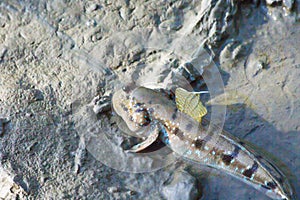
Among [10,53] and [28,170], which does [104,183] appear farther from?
[10,53]

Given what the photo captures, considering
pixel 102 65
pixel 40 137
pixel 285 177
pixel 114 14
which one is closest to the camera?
pixel 285 177

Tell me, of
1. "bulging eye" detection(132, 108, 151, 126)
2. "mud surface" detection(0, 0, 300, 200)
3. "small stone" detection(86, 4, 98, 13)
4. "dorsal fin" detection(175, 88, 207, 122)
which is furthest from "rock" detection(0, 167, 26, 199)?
"small stone" detection(86, 4, 98, 13)

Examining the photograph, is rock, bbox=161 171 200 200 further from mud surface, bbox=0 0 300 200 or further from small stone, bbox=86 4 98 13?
small stone, bbox=86 4 98 13

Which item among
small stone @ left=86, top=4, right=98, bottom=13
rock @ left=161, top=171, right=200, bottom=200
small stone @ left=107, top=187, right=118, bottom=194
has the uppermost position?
small stone @ left=86, top=4, right=98, bottom=13

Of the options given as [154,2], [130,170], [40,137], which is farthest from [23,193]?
[154,2]

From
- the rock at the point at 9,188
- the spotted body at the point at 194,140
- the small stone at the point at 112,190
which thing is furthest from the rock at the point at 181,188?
the rock at the point at 9,188

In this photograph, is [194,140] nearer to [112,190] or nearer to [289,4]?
[112,190]
